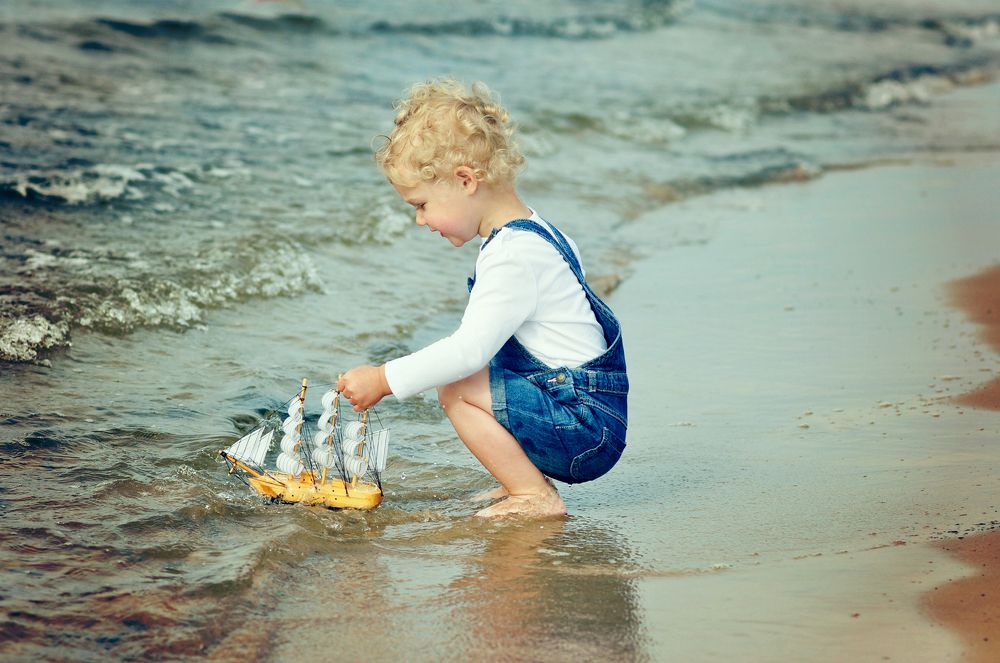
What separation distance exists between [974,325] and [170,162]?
544cm

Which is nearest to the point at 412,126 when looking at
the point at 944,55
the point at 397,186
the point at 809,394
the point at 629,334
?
the point at 397,186

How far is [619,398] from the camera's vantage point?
3.54m

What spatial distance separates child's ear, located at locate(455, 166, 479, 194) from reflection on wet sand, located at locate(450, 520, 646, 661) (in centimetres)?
97

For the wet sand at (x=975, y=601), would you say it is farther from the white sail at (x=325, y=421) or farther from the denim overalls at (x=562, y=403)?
the white sail at (x=325, y=421)

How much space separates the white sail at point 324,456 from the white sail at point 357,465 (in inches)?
2.2

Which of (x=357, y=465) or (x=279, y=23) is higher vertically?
(x=279, y=23)

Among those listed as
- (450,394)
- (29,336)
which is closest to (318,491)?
(450,394)

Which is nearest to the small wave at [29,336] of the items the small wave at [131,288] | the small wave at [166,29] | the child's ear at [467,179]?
the small wave at [131,288]

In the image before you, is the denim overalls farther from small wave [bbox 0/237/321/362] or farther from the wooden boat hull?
small wave [bbox 0/237/321/362]

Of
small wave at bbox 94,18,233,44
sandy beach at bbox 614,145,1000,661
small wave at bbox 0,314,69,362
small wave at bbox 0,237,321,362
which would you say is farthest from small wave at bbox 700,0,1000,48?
small wave at bbox 0,314,69,362

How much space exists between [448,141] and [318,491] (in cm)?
106

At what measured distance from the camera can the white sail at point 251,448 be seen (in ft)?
11.5

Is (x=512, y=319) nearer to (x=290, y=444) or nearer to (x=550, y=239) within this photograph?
(x=550, y=239)

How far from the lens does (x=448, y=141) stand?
3.37 m
